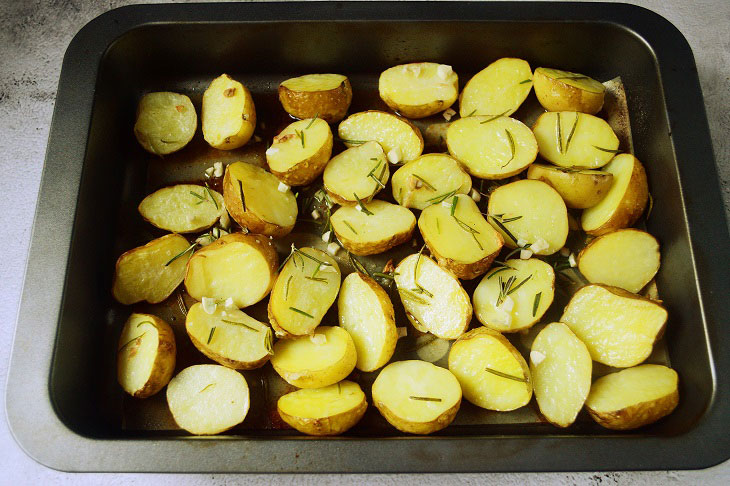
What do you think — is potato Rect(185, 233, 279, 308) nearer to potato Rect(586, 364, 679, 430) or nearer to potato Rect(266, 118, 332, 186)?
potato Rect(266, 118, 332, 186)

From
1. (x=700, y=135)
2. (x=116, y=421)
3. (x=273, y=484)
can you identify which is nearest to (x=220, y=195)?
(x=116, y=421)

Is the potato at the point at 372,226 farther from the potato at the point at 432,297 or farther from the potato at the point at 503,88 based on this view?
the potato at the point at 503,88

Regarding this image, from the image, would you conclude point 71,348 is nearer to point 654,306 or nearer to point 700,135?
point 654,306

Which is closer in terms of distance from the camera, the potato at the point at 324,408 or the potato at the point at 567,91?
the potato at the point at 324,408

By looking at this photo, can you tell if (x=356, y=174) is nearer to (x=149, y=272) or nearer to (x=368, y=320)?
(x=368, y=320)

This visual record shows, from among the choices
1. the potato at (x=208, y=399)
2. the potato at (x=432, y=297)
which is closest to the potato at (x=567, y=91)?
the potato at (x=432, y=297)


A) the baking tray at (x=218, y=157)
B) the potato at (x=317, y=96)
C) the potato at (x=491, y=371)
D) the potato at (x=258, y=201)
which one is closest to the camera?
the baking tray at (x=218, y=157)
